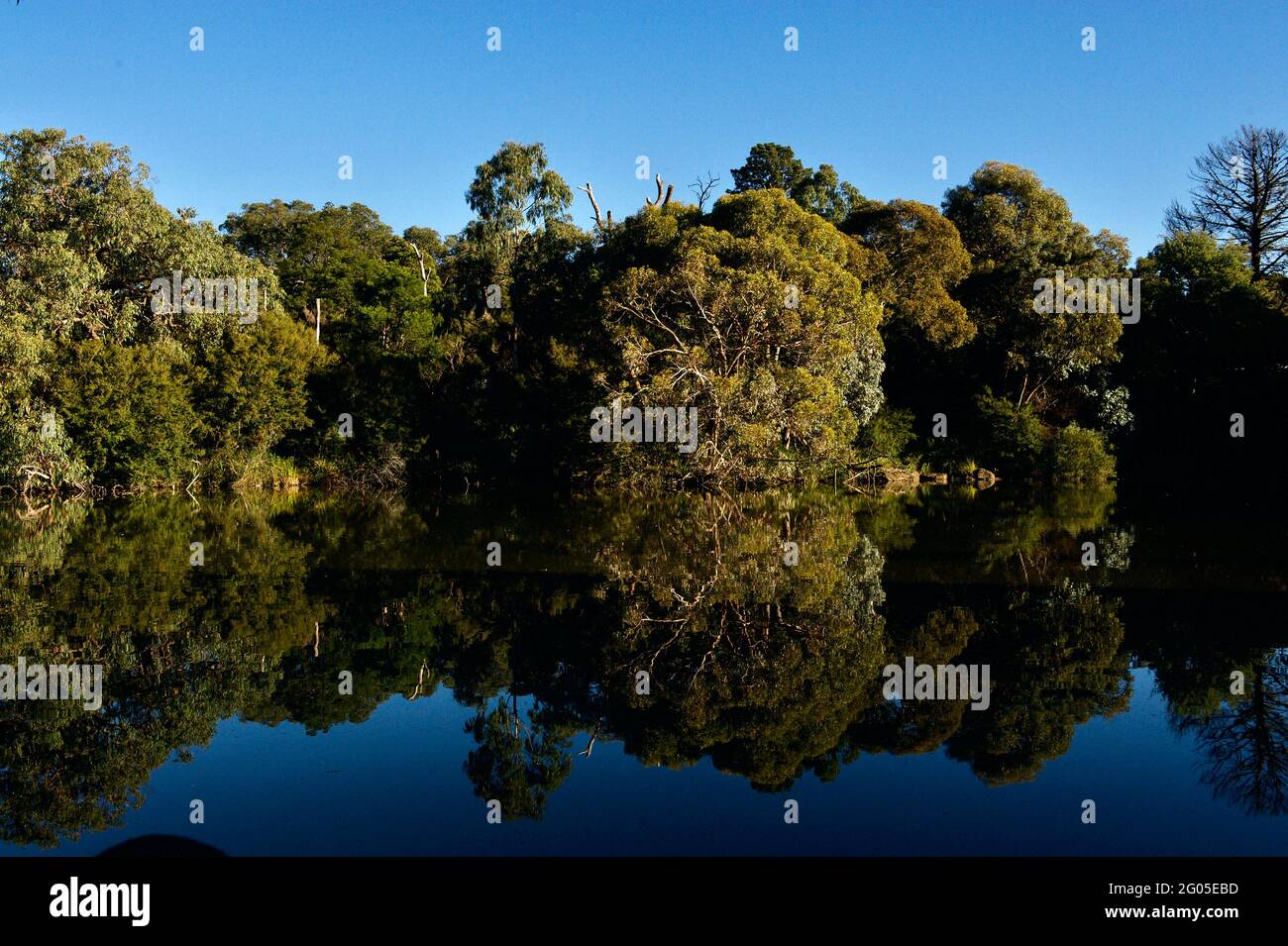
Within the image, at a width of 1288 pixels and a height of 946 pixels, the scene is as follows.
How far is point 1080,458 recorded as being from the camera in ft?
112

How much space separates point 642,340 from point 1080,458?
56.3ft

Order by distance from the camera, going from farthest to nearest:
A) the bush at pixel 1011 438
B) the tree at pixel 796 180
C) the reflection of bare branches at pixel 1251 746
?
1. the tree at pixel 796 180
2. the bush at pixel 1011 438
3. the reflection of bare branches at pixel 1251 746

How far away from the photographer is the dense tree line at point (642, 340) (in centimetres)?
2736

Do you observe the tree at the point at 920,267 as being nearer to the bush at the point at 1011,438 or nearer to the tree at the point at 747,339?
the bush at the point at 1011,438

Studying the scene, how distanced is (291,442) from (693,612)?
1103 inches

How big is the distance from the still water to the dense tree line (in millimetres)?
12686

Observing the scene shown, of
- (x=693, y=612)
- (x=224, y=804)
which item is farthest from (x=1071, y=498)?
(x=224, y=804)

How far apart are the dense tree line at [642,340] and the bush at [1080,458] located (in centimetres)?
10

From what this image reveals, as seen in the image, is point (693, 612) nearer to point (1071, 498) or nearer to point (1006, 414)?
point (1071, 498)

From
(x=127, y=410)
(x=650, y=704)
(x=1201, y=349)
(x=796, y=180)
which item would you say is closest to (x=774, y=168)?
Result: (x=796, y=180)

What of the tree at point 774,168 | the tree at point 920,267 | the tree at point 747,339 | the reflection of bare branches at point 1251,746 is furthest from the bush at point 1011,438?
the reflection of bare branches at point 1251,746

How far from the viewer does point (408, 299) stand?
125ft

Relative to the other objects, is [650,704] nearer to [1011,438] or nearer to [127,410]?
[127,410]

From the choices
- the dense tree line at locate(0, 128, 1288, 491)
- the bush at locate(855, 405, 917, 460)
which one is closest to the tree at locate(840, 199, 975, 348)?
the dense tree line at locate(0, 128, 1288, 491)
